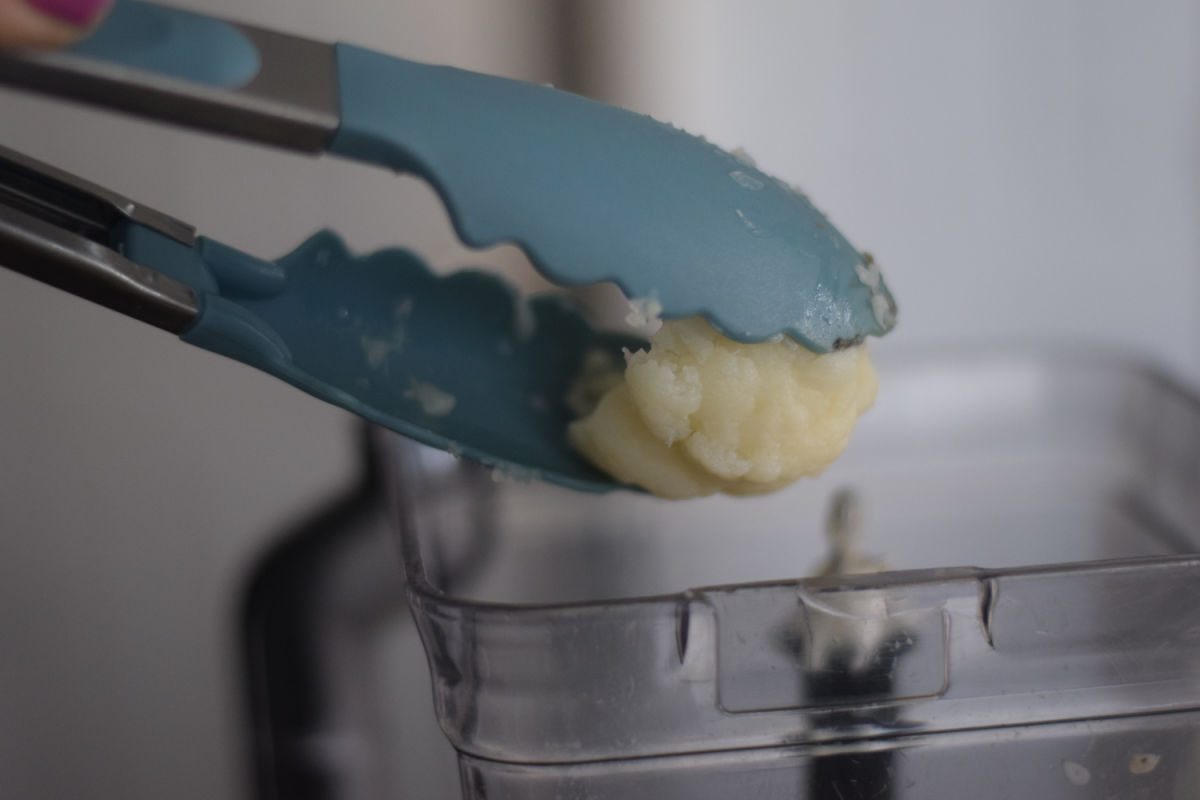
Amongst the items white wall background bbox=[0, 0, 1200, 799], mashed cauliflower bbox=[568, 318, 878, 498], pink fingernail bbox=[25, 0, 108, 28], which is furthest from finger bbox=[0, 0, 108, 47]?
white wall background bbox=[0, 0, 1200, 799]

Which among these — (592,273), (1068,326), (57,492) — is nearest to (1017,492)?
(1068,326)

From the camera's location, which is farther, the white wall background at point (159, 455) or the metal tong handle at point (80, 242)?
the white wall background at point (159, 455)

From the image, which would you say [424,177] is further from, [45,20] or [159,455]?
[159,455]

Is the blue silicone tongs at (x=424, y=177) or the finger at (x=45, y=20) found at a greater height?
the finger at (x=45, y=20)

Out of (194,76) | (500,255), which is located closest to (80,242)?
(194,76)

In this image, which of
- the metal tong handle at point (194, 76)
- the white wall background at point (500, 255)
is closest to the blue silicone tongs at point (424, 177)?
the metal tong handle at point (194, 76)

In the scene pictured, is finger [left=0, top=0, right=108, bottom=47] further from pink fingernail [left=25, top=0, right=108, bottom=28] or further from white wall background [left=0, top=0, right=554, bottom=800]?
white wall background [left=0, top=0, right=554, bottom=800]

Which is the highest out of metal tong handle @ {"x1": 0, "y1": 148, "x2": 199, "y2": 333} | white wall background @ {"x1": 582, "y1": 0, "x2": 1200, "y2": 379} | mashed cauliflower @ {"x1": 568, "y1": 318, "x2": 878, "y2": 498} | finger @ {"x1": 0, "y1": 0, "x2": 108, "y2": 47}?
white wall background @ {"x1": 582, "y1": 0, "x2": 1200, "y2": 379}

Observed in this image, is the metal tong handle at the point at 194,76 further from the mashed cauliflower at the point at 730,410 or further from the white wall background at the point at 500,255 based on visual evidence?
the white wall background at the point at 500,255
